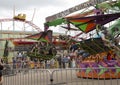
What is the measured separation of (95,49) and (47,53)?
6259 millimetres

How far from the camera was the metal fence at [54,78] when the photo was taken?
9764 mm

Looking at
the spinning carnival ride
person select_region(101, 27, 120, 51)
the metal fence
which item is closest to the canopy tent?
the spinning carnival ride

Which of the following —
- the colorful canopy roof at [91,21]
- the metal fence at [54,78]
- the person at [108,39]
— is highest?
the colorful canopy roof at [91,21]

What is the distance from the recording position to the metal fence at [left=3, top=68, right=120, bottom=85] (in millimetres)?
9764

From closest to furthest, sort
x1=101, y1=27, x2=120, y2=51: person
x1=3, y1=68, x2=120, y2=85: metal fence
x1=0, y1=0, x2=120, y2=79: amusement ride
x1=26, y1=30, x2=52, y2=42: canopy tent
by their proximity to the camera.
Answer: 1. x1=3, y1=68, x2=120, y2=85: metal fence
2. x1=101, y1=27, x2=120, y2=51: person
3. x1=0, y1=0, x2=120, y2=79: amusement ride
4. x1=26, y1=30, x2=52, y2=42: canopy tent

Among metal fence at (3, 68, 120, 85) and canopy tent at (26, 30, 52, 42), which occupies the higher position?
canopy tent at (26, 30, 52, 42)

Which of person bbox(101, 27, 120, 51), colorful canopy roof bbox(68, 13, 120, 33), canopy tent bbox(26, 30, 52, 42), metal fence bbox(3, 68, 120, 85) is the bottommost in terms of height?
metal fence bbox(3, 68, 120, 85)

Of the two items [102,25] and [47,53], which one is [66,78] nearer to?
[102,25]

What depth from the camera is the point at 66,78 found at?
10453mm

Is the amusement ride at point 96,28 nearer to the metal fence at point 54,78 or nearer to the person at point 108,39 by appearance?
the person at point 108,39

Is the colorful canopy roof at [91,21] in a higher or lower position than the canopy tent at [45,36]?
higher

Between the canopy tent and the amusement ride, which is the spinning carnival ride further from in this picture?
the canopy tent

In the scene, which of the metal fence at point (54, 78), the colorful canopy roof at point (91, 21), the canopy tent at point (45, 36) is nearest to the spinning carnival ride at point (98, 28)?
the colorful canopy roof at point (91, 21)

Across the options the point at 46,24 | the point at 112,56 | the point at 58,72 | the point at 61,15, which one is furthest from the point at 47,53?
the point at 58,72
